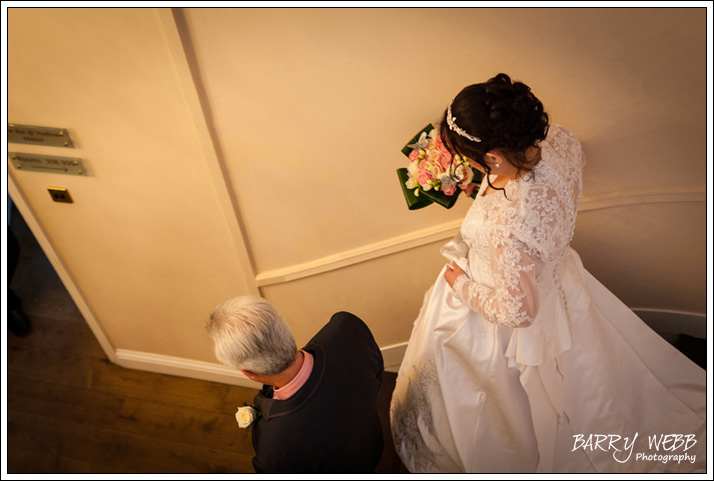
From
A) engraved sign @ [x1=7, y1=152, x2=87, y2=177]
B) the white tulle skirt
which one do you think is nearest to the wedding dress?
the white tulle skirt

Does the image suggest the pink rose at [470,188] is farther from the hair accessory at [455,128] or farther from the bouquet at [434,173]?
the hair accessory at [455,128]

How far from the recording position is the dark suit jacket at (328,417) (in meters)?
1.60

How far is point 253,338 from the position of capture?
1.60 metres

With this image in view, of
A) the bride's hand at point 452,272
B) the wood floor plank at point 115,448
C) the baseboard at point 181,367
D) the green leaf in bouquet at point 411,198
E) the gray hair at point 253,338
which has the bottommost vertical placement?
the wood floor plank at point 115,448

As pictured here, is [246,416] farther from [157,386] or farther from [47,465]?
[47,465]

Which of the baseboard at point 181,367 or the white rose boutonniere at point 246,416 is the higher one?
the white rose boutonniere at point 246,416

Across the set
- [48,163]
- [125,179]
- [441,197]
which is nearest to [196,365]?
[125,179]

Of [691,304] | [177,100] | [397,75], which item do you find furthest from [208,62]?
[691,304]

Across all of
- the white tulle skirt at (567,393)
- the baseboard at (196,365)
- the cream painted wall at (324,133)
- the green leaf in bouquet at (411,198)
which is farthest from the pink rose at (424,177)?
the baseboard at (196,365)

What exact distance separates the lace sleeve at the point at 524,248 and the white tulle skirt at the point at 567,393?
0.35m

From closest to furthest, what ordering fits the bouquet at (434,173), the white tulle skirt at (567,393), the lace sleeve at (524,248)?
the lace sleeve at (524,248)
the bouquet at (434,173)
the white tulle skirt at (567,393)

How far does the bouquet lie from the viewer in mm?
1796

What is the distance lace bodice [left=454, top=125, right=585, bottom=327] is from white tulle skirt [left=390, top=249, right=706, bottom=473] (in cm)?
34

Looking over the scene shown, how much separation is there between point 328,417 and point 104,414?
2.19 m
